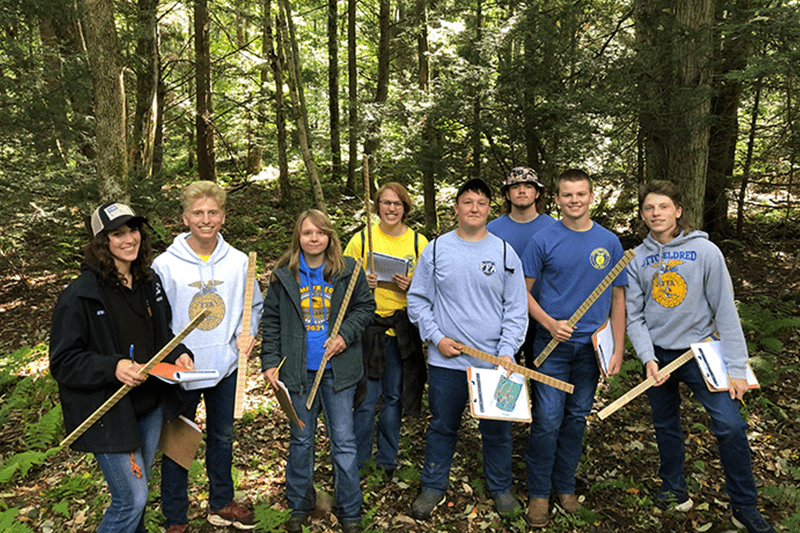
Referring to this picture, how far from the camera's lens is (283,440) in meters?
5.39

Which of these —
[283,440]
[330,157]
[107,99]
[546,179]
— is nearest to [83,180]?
[107,99]

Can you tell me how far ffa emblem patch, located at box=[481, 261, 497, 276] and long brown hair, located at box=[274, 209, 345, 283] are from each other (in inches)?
42.1

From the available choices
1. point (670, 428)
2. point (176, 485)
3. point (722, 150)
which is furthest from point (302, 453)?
point (722, 150)

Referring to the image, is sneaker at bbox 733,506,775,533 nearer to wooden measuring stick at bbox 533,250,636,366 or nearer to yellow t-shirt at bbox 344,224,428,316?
wooden measuring stick at bbox 533,250,636,366

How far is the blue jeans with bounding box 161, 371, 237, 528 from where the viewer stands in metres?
3.67

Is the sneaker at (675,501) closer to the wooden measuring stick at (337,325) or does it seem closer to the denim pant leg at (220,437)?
the wooden measuring stick at (337,325)

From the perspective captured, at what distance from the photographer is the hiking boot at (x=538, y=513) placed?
13.0ft

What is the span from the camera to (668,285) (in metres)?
3.77

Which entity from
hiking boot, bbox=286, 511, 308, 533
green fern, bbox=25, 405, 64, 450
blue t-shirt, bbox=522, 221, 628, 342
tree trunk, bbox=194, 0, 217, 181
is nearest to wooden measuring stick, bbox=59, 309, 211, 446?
hiking boot, bbox=286, 511, 308, 533

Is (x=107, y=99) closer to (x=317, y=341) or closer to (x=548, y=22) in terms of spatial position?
(x=317, y=341)

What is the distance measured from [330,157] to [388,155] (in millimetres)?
Result: 7888

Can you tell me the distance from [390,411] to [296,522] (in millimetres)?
1205

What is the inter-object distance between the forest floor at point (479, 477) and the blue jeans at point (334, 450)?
248 mm

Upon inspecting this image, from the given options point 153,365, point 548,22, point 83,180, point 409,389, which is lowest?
point 409,389
